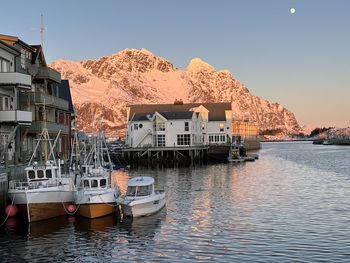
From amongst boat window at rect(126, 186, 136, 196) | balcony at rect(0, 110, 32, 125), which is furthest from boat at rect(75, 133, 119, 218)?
balcony at rect(0, 110, 32, 125)

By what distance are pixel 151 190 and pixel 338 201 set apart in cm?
1828

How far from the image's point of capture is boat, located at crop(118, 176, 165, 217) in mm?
44344

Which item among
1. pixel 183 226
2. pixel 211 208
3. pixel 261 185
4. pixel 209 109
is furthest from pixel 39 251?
pixel 209 109

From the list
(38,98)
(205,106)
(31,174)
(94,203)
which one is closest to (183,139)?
(205,106)

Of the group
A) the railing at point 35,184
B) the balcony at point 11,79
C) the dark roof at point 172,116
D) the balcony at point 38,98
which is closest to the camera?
the railing at point 35,184

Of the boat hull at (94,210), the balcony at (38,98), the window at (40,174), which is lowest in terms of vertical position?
the boat hull at (94,210)

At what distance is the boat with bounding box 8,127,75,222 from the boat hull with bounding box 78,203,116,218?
1608 millimetres

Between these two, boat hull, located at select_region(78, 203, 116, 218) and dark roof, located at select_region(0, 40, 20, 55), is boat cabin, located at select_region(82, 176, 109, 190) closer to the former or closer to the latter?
boat hull, located at select_region(78, 203, 116, 218)

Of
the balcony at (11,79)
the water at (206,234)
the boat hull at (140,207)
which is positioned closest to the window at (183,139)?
the water at (206,234)

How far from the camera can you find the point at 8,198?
140ft

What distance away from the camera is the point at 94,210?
144 feet

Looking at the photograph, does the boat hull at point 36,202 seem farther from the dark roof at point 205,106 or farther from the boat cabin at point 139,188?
the dark roof at point 205,106

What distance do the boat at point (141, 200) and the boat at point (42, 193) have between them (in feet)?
14.6

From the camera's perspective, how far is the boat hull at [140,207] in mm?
44188
